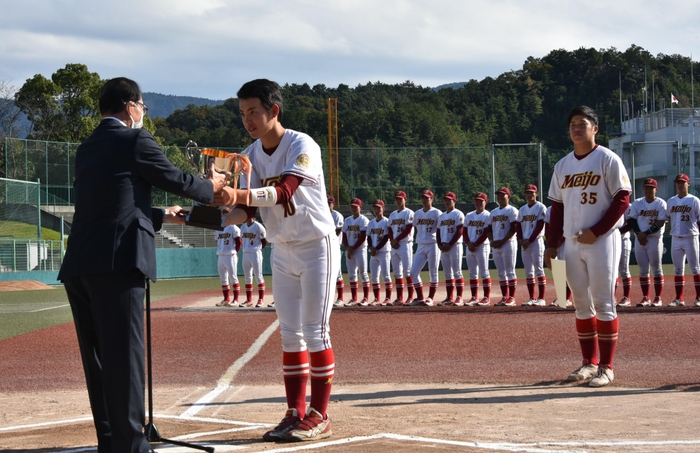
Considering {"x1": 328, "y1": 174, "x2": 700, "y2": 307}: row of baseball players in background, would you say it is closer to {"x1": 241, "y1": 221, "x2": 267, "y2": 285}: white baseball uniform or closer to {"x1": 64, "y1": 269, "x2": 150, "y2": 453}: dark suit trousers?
{"x1": 241, "y1": 221, "x2": 267, "y2": 285}: white baseball uniform

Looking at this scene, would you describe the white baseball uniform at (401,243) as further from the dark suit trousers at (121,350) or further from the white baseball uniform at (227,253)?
the dark suit trousers at (121,350)

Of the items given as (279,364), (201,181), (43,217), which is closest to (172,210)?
(201,181)

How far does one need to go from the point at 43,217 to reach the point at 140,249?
39106 mm

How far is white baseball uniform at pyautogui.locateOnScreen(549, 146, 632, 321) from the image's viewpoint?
7.09 meters

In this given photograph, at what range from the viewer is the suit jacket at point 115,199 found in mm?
4340

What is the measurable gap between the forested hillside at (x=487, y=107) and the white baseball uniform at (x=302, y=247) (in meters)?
62.1

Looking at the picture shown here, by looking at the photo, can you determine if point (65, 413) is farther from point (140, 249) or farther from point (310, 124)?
point (310, 124)

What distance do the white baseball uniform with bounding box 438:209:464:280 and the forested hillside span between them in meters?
49.5

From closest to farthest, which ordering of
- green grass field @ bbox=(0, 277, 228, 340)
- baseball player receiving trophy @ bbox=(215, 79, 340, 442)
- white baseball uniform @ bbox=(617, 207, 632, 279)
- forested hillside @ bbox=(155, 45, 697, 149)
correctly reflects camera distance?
baseball player receiving trophy @ bbox=(215, 79, 340, 442), green grass field @ bbox=(0, 277, 228, 340), white baseball uniform @ bbox=(617, 207, 632, 279), forested hillside @ bbox=(155, 45, 697, 149)

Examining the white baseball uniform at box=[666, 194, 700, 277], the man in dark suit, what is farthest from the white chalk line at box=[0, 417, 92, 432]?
the white baseball uniform at box=[666, 194, 700, 277]

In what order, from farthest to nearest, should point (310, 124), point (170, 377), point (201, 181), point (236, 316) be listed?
1. point (310, 124)
2. point (236, 316)
3. point (170, 377)
4. point (201, 181)

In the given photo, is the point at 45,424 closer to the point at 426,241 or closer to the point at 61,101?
the point at 426,241

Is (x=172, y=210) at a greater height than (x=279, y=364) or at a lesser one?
greater

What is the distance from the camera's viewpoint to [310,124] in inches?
2830
